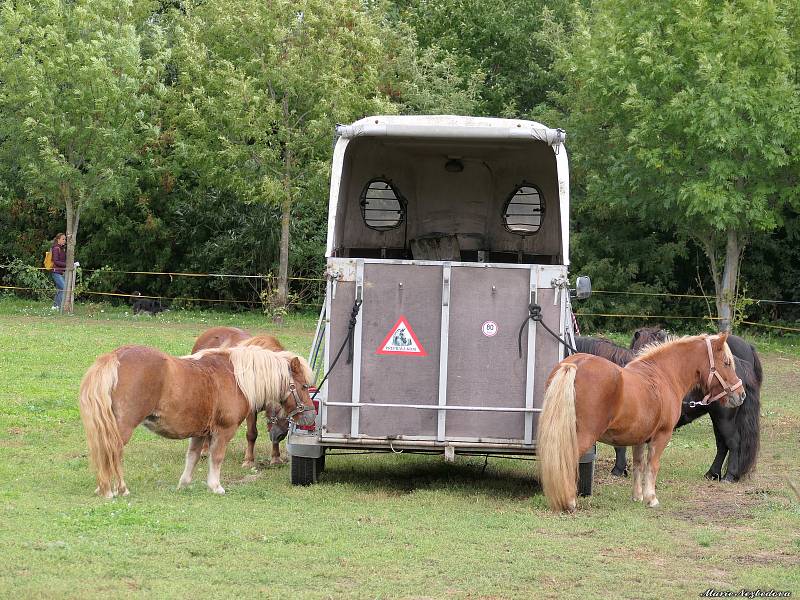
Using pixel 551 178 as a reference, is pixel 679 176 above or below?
above

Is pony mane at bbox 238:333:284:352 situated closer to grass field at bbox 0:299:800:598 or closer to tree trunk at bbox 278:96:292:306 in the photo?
grass field at bbox 0:299:800:598

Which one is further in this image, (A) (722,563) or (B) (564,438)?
(B) (564,438)

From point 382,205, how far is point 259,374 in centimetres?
289

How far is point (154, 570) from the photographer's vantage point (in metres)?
6.40

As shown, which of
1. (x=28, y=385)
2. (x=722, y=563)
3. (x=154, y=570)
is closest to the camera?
(x=154, y=570)

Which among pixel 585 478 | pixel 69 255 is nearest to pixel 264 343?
pixel 585 478

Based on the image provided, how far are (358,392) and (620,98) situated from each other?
17877 millimetres

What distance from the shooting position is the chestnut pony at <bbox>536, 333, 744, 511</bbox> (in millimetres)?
8672

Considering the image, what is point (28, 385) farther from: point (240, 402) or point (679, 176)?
point (679, 176)

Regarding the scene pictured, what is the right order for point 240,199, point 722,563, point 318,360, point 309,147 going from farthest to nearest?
point 240,199
point 309,147
point 318,360
point 722,563

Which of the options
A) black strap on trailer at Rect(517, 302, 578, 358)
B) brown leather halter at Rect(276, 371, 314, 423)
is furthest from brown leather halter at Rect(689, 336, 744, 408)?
brown leather halter at Rect(276, 371, 314, 423)

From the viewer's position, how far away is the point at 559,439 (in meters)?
8.62

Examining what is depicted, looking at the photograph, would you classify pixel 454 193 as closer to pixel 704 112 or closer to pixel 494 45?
pixel 704 112

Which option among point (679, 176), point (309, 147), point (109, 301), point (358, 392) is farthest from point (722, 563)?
point (109, 301)
